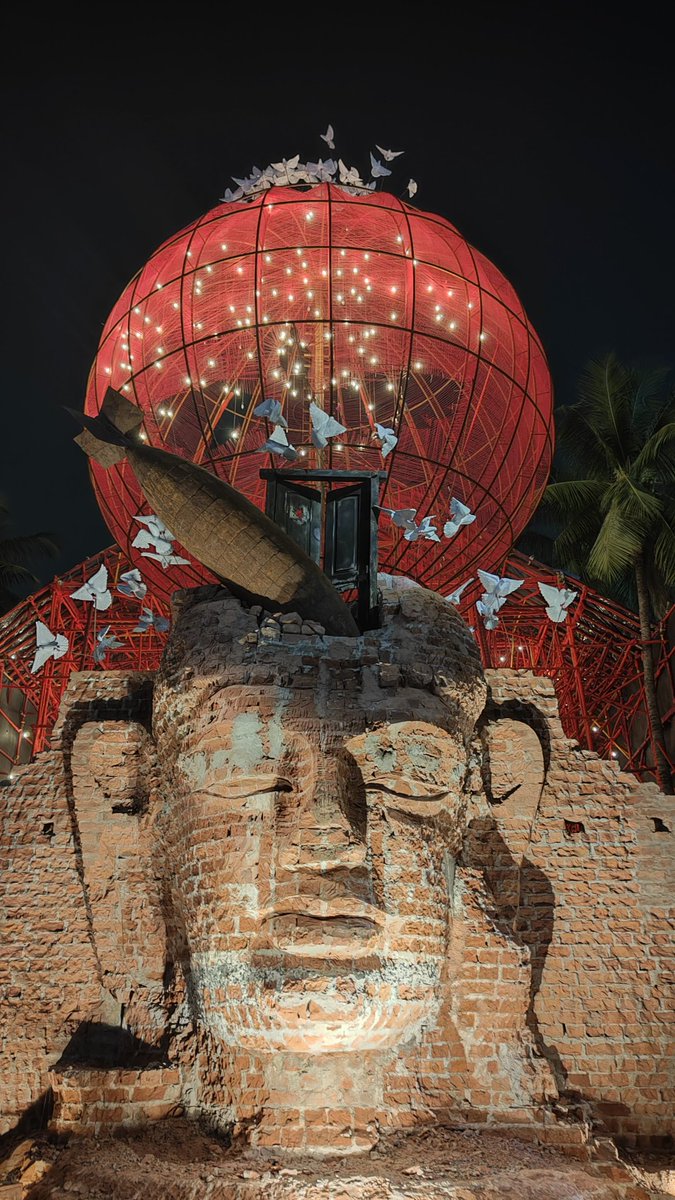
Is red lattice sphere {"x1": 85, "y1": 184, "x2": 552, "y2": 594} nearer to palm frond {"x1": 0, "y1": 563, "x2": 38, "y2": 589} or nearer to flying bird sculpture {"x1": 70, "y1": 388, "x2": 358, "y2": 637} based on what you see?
flying bird sculpture {"x1": 70, "y1": 388, "x2": 358, "y2": 637}

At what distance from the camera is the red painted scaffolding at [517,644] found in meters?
11.9

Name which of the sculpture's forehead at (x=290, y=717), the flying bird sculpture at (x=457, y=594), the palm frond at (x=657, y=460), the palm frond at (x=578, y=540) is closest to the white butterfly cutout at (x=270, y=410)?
the sculpture's forehead at (x=290, y=717)

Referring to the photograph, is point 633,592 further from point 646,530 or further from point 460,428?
point 460,428

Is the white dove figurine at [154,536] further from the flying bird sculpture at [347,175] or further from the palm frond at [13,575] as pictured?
the palm frond at [13,575]

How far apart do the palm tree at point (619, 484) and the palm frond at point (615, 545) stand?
0.6 inches

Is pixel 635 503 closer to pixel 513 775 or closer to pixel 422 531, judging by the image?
pixel 422 531

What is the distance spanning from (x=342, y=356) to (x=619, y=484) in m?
7.97

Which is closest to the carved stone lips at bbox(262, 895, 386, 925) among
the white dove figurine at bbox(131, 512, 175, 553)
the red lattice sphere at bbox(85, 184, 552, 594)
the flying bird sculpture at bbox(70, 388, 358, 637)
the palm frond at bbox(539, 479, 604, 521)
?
the flying bird sculpture at bbox(70, 388, 358, 637)

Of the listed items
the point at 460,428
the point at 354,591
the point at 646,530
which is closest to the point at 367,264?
the point at 460,428

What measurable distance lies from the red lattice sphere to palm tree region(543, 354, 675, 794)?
6148 mm

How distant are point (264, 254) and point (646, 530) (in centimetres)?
856

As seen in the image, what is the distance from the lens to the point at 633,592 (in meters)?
16.7

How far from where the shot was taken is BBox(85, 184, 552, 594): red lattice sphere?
730cm

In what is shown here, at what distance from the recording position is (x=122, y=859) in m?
5.91
